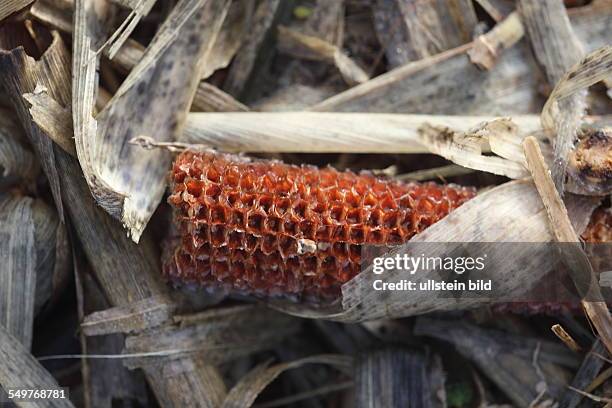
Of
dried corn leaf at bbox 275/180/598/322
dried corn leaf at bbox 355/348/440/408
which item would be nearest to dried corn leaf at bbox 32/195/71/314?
dried corn leaf at bbox 275/180/598/322

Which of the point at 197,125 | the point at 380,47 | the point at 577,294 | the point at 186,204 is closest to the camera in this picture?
the point at 186,204

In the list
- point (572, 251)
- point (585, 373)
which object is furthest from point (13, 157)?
point (585, 373)

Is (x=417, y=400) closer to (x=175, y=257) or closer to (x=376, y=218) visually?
(x=376, y=218)

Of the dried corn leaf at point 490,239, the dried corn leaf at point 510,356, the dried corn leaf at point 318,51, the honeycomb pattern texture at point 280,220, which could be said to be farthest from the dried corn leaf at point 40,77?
the dried corn leaf at point 510,356

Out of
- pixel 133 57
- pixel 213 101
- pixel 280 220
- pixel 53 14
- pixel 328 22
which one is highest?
pixel 328 22

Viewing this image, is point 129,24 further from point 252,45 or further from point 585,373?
point 585,373

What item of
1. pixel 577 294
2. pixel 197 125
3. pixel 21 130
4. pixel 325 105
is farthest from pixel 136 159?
pixel 577 294

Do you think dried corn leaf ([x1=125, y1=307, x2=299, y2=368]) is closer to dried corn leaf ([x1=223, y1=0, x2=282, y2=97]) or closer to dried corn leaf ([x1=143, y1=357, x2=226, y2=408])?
dried corn leaf ([x1=143, y1=357, x2=226, y2=408])
